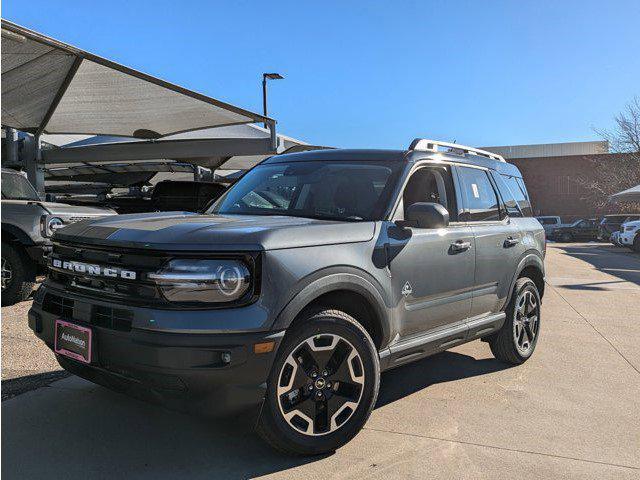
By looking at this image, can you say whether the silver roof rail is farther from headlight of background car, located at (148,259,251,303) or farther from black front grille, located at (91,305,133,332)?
black front grille, located at (91,305,133,332)

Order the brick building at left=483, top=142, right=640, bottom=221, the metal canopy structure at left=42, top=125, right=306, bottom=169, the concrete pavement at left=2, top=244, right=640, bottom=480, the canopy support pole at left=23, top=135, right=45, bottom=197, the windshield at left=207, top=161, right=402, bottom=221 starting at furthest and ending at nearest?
1. the brick building at left=483, top=142, right=640, bottom=221
2. the canopy support pole at left=23, top=135, right=45, bottom=197
3. the metal canopy structure at left=42, top=125, right=306, bottom=169
4. the windshield at left=207, top=161, right=402, bottom=221
5. the concrete pavement at left=2, top=244, right=640, bottom=480

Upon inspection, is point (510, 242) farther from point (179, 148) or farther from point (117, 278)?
point (179, 148)

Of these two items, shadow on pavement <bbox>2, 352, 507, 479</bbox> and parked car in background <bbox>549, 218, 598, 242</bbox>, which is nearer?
shadow on pavement <bbox>2, 352, 507, 479</bbox>

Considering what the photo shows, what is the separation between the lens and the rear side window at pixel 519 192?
207 inches

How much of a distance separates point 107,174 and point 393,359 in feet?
74.0

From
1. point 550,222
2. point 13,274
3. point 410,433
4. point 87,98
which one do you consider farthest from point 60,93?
point 550,222

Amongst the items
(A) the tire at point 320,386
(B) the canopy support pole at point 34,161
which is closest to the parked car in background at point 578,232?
(B) the canopy support pole at point 34,161

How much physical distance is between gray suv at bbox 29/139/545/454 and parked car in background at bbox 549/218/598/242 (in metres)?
33.3

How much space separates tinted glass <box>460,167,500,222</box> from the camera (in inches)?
169

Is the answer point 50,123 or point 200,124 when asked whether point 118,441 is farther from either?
point 50,123

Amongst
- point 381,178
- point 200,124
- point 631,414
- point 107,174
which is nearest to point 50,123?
point 200,124

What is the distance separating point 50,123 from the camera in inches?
520

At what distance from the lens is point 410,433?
3.31 m

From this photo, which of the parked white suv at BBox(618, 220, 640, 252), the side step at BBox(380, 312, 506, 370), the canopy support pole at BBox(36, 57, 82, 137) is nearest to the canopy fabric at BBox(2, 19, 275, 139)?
the canopy support pole at BBox(36, 57, 82, 137)
